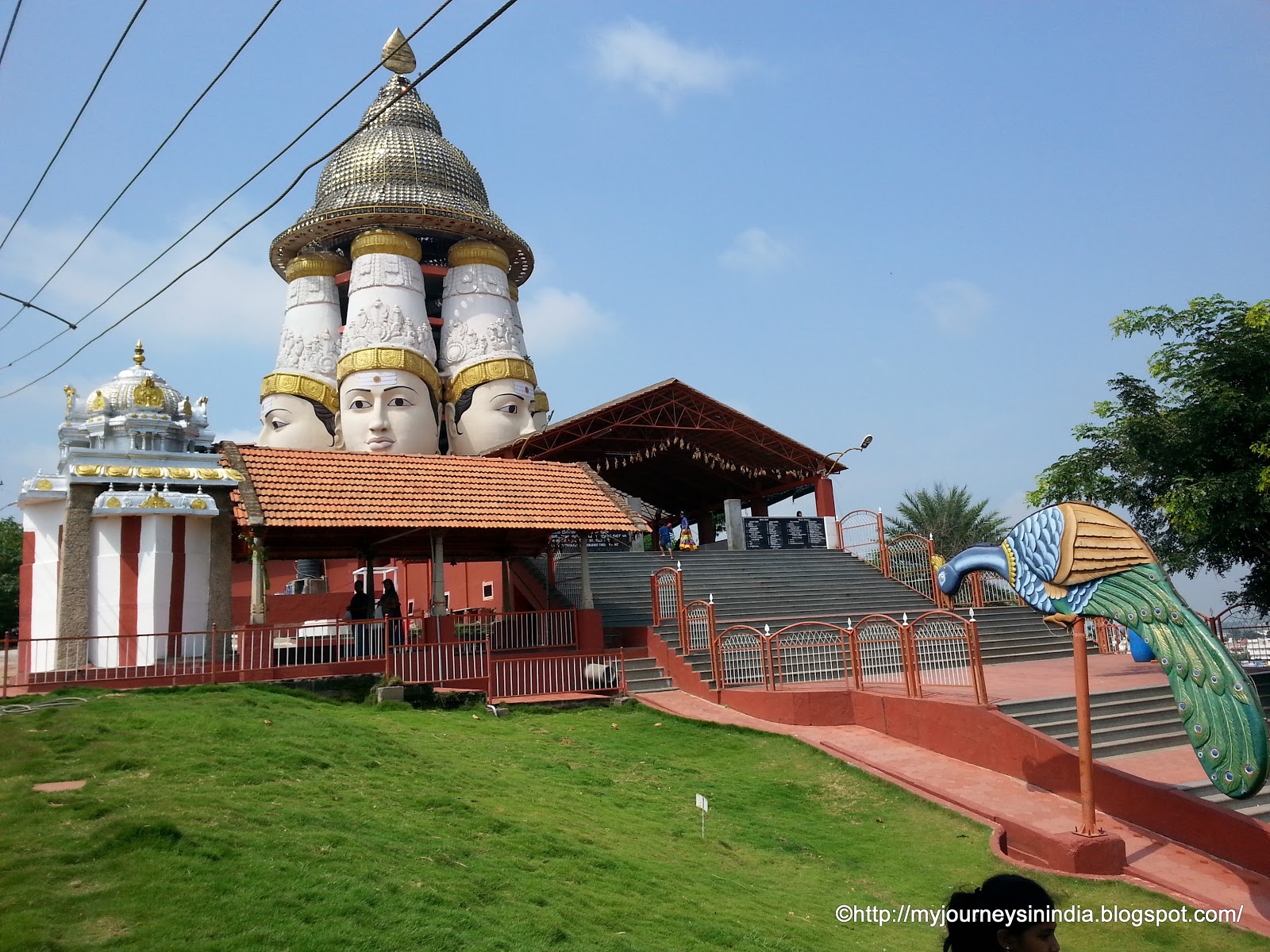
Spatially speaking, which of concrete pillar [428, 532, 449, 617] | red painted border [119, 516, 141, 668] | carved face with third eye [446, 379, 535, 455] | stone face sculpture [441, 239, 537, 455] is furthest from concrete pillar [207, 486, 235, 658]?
carved face with third eye [446, 379, 535, 455]

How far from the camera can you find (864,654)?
40.6 ft

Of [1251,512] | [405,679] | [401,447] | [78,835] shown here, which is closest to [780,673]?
[405,679]

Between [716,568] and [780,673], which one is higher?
[716,568]

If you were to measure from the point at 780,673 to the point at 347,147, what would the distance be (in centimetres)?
2985

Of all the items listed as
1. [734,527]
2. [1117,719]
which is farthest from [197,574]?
[734,527]

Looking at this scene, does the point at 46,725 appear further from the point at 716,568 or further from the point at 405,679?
the point at 716,568

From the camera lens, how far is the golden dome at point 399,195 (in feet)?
104

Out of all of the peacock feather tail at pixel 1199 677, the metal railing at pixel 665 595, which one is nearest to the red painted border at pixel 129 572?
the metal railing at pixel 665 595

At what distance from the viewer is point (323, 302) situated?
3275 centimetres

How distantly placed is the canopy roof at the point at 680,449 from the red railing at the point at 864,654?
10.4 meters

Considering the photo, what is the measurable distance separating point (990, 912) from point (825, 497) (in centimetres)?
2439

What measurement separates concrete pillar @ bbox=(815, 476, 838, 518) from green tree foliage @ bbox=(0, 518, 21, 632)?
24.3 metres

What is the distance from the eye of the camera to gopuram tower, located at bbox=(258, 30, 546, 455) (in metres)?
28.8

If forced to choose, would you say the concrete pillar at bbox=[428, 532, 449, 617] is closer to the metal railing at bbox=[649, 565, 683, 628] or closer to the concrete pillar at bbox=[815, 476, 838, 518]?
the metal railing at bbox=[649, 565, 683, 628]
